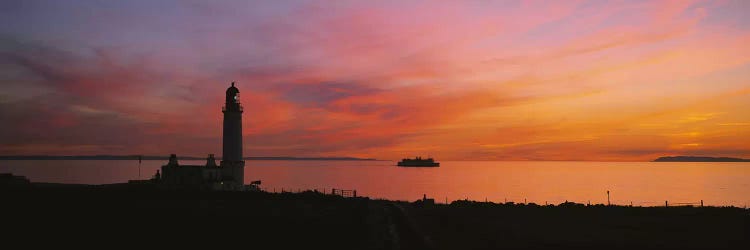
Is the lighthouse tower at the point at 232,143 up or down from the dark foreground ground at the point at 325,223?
up

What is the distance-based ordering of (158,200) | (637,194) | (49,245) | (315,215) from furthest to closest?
1. (637,194)
2. (158,200)
3. (315,215)
4. (49,245)

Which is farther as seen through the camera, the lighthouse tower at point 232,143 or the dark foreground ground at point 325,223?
the lighthouse tower at point 232,143

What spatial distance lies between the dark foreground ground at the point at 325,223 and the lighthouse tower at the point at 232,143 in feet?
36.8

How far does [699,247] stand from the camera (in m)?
23.2

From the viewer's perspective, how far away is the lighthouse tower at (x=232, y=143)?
54031 mm

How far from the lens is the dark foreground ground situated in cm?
2367

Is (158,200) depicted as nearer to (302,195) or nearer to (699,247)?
(302,195)

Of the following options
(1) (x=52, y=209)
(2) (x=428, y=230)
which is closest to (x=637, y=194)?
(2) (x=428, y=230)

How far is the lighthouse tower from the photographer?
177 ft

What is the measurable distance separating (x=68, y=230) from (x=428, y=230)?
65.9 feet

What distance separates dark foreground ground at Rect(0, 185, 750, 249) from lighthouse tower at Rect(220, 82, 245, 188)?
11213 millimetres

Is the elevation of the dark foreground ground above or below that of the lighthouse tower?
below

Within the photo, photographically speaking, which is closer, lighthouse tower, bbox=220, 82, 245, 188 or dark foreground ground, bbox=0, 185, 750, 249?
dark foreground ground, bbox=0, 185, 750, 249

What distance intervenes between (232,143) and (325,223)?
28650mm
